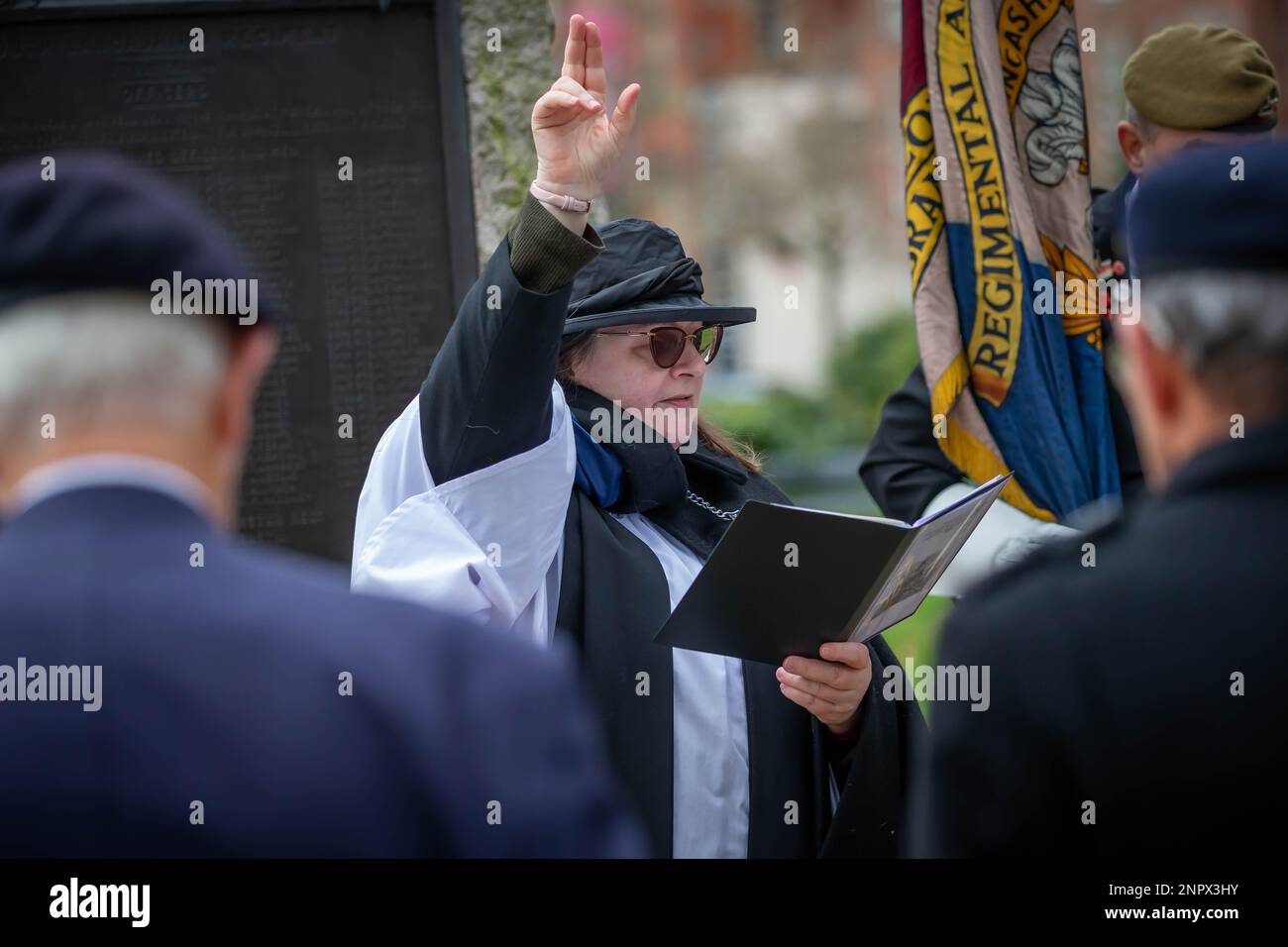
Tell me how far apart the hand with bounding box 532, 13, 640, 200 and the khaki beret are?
1.32 metres

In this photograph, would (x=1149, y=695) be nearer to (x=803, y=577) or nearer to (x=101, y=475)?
(x=101, y=475)

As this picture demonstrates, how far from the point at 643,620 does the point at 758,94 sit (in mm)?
31445

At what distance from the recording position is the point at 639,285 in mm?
3100

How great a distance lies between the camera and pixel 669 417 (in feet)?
10.2

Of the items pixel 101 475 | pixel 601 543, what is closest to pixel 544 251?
pixel 601 543

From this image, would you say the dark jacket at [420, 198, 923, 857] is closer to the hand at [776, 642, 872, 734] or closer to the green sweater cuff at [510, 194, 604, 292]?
the green sweater cuff at [510, 194, 604, 292]

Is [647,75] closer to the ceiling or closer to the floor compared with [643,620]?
closer to the ceiling

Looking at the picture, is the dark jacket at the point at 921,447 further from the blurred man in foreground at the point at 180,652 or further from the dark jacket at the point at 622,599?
the blurred man in foreground at the point at 180,652

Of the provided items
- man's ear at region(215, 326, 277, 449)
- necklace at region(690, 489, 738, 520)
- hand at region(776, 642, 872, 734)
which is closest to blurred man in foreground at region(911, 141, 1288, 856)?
man's ear at region(215, 326, 277, 449)

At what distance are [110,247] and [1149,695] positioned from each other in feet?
3.48

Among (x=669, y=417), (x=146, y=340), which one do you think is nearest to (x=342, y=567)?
(x=669, y=417)

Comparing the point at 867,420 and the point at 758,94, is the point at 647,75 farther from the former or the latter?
the point at 867,420

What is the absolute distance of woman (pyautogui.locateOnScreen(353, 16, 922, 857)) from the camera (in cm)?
271

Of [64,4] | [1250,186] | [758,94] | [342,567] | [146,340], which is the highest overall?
[758,94]
